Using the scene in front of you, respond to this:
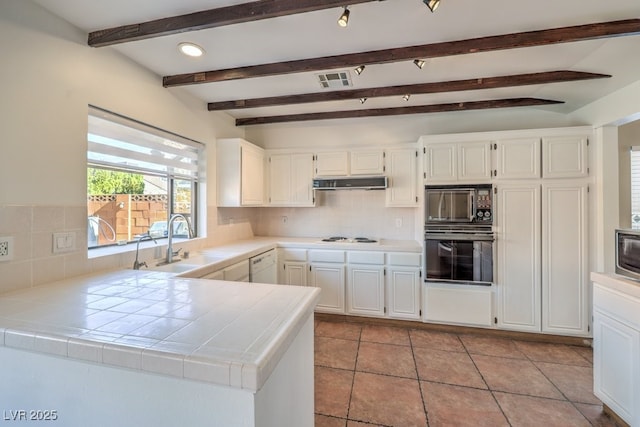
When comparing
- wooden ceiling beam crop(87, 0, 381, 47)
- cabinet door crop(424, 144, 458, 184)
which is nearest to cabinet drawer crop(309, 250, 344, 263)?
cabinet door crop(424, 144, 458, 184)

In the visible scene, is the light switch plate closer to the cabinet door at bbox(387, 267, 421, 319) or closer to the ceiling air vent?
the ceiling air vent

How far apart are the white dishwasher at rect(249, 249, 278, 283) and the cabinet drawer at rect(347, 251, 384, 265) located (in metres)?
0.89

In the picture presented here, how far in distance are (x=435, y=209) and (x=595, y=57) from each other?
1616 millimetres

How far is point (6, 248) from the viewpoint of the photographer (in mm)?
1396

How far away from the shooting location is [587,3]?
1501 millimetres

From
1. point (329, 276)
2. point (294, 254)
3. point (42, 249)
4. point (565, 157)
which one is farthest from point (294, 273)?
point (565, 157)

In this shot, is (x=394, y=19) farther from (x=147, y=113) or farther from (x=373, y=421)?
(x=373, y=421)

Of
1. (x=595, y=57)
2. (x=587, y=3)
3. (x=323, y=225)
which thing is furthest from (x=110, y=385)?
(x=595, y=57)

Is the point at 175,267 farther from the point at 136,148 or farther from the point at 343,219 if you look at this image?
the point at 343,219

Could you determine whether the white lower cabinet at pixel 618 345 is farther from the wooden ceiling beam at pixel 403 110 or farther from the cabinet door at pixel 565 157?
the wooden ceiling beam at pixel 403 110

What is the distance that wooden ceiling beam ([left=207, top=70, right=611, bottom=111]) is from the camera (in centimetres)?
226

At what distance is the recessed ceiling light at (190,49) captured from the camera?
1.93 meters

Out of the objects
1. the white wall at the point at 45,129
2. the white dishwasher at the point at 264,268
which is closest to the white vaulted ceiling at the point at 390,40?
→ the white wall at the point at 45,129

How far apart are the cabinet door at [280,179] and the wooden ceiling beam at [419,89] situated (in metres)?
0.90
